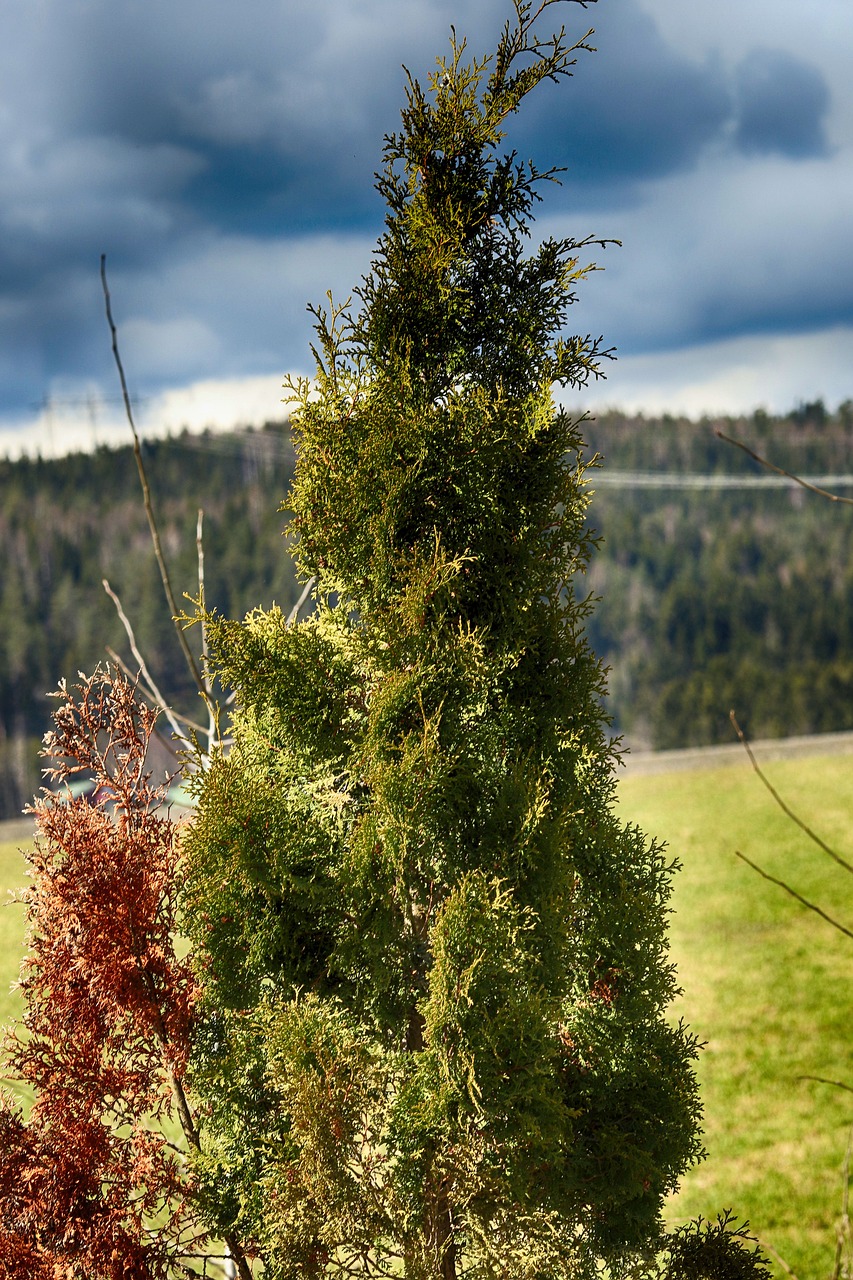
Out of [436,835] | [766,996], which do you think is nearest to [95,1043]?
[436,835]

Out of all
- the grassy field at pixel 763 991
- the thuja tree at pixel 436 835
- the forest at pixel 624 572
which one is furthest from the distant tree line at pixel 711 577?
the thuja tree at pixel 436 835

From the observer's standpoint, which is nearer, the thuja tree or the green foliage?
the thuja tree

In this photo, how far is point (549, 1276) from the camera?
241cm

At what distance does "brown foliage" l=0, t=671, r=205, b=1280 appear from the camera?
2387mm

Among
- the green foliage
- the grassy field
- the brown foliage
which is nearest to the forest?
the green foliage

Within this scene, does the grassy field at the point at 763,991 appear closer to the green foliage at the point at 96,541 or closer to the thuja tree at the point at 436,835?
the thuja tree at the point at 436,835

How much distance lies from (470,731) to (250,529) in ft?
95.9

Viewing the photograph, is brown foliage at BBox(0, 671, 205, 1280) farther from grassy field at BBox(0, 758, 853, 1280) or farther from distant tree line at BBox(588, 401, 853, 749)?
distant tree line at BBox(588, 401, 853, 749)

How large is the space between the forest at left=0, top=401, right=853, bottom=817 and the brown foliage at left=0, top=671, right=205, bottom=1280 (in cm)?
2660

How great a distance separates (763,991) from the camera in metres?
10.0

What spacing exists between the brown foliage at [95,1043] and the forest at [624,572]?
26.6 m

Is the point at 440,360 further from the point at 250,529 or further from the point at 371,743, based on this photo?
the point at 250,529

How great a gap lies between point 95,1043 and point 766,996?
8.86 metres

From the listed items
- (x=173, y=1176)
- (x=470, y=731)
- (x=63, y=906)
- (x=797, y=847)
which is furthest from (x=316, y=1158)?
(x=797, y=847)
